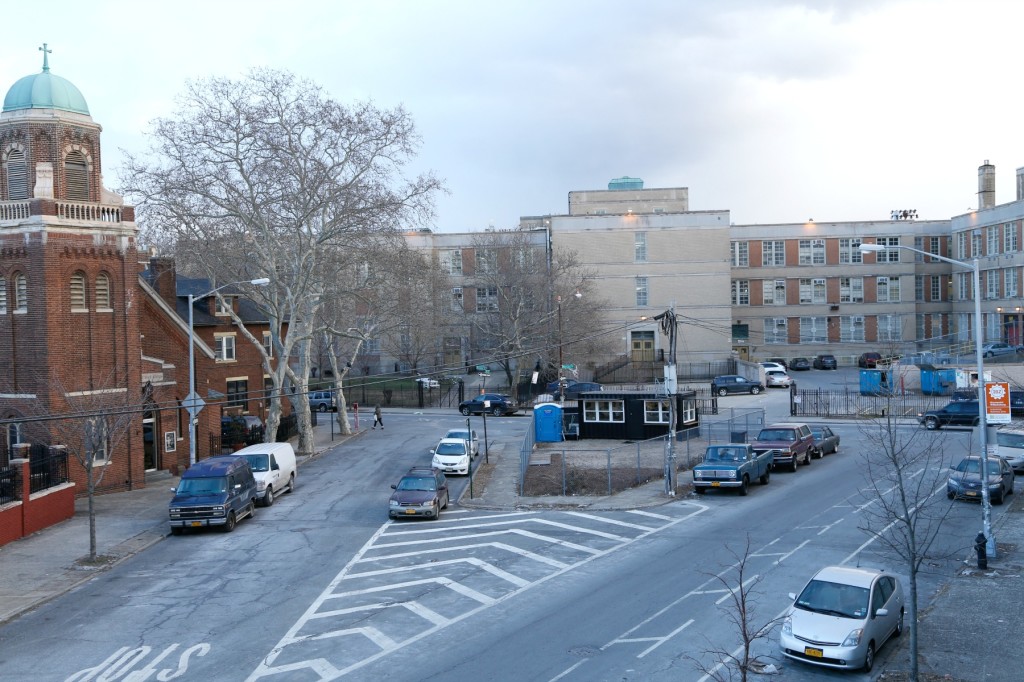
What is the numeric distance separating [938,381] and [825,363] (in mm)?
23981

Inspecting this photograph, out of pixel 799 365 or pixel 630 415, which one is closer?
pixel 630 415

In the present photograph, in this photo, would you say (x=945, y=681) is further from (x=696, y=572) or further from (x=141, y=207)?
(x=141, y=207)

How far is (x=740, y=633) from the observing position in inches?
682

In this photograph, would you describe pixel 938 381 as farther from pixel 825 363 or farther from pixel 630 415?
pixel 825 363

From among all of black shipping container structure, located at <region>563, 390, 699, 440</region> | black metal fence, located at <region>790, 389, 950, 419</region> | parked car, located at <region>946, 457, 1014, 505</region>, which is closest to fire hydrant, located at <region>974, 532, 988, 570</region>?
parked car, located at <region>946, 457, 1014, 505</region>

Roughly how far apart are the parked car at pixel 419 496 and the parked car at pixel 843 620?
15023 mm

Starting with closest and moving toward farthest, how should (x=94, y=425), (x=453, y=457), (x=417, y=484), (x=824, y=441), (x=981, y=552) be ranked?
(x=981, y=552) < (x=94, y=425) < (x=417, y=484) < (x=453, y=457) < (x=824, y=441)

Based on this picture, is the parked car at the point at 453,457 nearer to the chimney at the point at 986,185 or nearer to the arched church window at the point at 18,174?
the arched church window at the point at 18,174

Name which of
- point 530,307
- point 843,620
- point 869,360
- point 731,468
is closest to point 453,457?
point 731,468

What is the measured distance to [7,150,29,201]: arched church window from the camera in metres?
35.1

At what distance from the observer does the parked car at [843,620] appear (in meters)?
15.2

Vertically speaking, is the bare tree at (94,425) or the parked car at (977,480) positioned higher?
the bare tree at (94,425)

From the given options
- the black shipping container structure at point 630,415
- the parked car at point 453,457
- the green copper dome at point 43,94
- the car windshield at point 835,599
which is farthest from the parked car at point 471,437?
the car windshield at point 835,599

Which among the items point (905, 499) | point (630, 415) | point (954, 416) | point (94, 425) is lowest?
point (954, 416)
